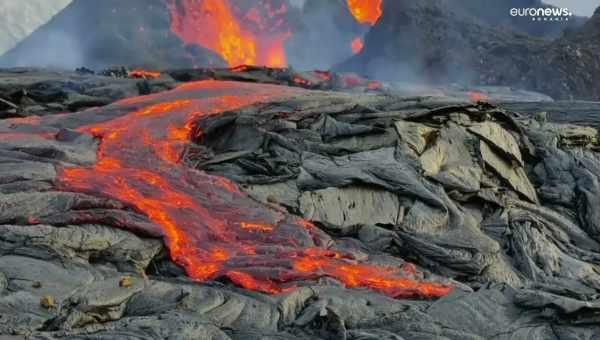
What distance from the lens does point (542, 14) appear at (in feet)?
374

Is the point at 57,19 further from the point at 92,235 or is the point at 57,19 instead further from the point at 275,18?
the point at 92,235

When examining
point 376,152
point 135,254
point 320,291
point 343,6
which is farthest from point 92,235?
point 343,6

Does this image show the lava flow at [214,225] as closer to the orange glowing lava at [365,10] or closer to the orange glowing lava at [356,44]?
the orange glowing lava at [365,10]

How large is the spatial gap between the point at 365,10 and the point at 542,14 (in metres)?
36.9

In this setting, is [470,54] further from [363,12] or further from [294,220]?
[294,220]

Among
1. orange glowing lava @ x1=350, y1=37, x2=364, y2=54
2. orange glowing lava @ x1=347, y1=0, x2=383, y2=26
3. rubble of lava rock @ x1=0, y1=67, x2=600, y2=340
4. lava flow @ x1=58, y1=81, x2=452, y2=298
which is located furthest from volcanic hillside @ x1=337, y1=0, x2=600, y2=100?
lava flow @ x1=58, y1=81, x2=452, y2=298

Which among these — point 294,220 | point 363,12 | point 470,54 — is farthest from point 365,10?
point 294,220

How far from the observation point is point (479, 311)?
10102 mm

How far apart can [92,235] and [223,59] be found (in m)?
87.1

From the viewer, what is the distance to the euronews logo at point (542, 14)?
373 feet

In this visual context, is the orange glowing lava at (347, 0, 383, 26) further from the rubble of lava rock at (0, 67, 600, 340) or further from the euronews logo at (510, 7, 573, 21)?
the rubble of lava rock at (0, 67, 600, 340)

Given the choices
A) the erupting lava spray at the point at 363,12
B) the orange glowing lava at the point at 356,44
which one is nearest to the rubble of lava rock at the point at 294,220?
the erupting lava spray at the point at 363,12

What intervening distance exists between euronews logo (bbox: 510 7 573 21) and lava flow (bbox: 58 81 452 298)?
372ft

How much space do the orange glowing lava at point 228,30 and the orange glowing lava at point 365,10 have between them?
762 inches
